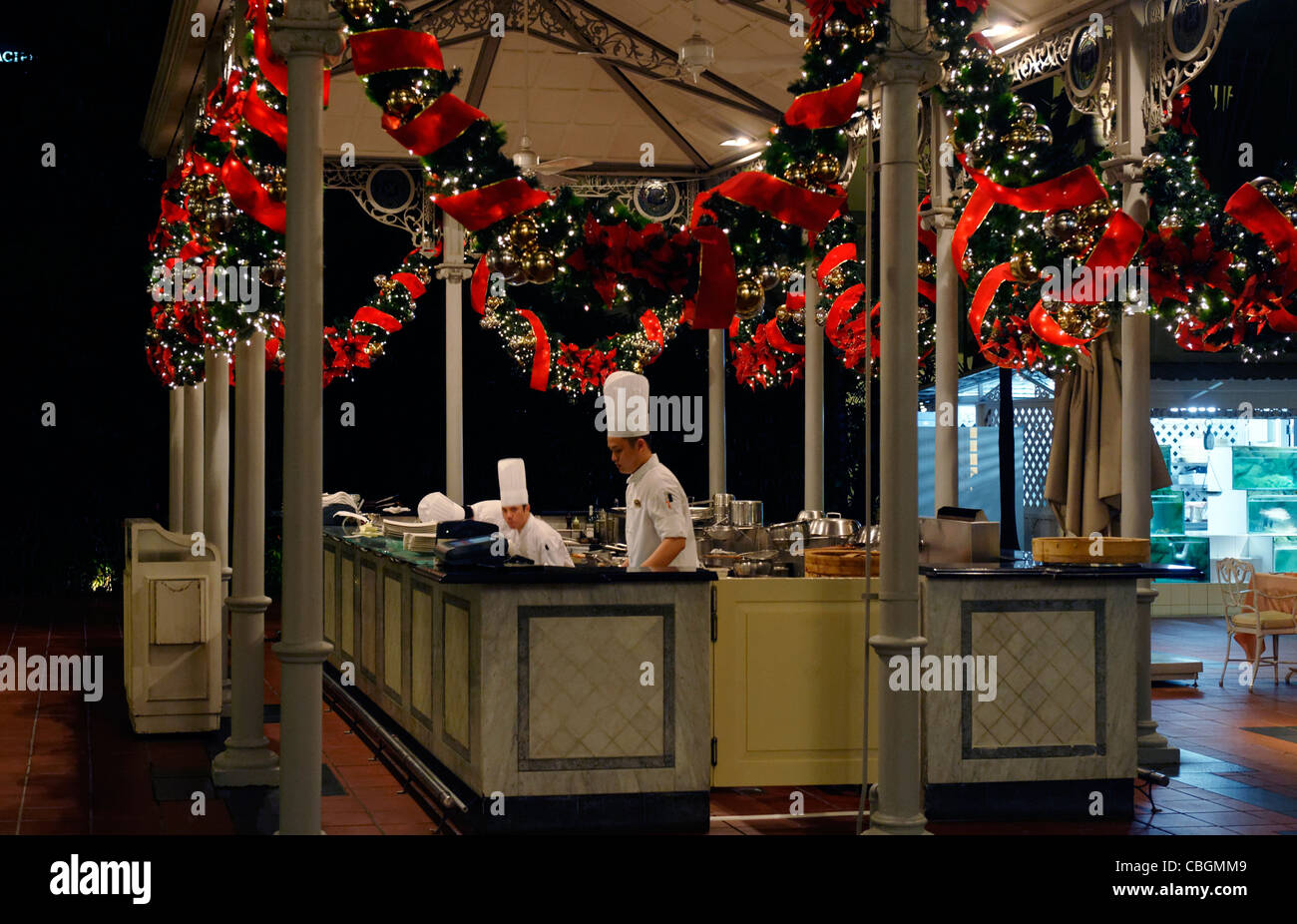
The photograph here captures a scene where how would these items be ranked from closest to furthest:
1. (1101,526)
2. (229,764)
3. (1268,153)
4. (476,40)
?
(229,764), (1101,526), (476,40), (1268,153)

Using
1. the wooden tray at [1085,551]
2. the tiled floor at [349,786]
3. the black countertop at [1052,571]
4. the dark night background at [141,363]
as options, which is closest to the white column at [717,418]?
the dark night background at [141,363]

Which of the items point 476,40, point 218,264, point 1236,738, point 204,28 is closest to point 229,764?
point 218,264

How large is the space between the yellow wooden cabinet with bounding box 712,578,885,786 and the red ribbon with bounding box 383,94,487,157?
2.04 m

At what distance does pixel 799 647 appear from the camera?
5750mm

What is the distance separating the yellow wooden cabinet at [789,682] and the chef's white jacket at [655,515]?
0.36 m

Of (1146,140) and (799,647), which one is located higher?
(1146,140)

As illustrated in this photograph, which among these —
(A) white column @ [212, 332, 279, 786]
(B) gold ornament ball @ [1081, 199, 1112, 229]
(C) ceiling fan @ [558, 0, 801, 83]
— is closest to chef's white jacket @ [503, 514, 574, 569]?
(A) white column @ [212, 332, 279, 786]

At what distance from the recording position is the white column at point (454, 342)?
12.3m

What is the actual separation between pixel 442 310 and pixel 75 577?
14.6 ft

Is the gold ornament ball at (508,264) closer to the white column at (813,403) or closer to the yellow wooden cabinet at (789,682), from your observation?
the yellow wooden cabinet at (789,682)

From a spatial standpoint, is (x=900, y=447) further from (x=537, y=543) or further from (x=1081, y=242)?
(x=537, y=543)

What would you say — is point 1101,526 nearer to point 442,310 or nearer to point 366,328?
point 366,328

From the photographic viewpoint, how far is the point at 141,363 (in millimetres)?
13812
